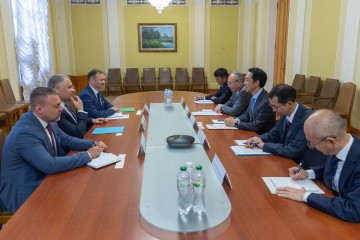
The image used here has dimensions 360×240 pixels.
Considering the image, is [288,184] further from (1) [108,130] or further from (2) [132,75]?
(2) [132,75]

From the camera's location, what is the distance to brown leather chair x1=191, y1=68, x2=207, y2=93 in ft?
30.1

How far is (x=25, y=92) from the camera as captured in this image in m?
6.60

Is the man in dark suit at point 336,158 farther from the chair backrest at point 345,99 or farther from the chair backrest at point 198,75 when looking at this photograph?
the chair backrest at point 198,75

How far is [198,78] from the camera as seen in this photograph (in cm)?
928

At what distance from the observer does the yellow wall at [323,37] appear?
17.5ft

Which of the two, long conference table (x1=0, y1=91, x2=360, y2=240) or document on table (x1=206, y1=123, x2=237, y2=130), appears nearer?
long conference table (x1=0, y1=91, x2=360, y2=240)

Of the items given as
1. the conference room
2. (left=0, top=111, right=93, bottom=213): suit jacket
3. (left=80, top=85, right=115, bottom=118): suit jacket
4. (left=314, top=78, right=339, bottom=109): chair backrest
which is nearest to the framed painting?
the conference room

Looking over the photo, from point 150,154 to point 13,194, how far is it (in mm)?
890

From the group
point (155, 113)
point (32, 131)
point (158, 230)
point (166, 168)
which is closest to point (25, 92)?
point (155, 113)

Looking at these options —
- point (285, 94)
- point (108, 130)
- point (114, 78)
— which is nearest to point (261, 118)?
point (285, 94)

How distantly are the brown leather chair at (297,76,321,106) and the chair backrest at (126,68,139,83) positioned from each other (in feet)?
16.2

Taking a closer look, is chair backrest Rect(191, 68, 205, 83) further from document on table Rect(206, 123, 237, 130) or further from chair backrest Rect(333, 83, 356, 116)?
document on table Rect(206, 123, 237, 130)

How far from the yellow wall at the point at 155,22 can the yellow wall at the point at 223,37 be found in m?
0.80

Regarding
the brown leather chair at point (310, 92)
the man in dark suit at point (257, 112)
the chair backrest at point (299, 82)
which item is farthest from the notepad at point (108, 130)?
the chair backrest at point (299, 82)
